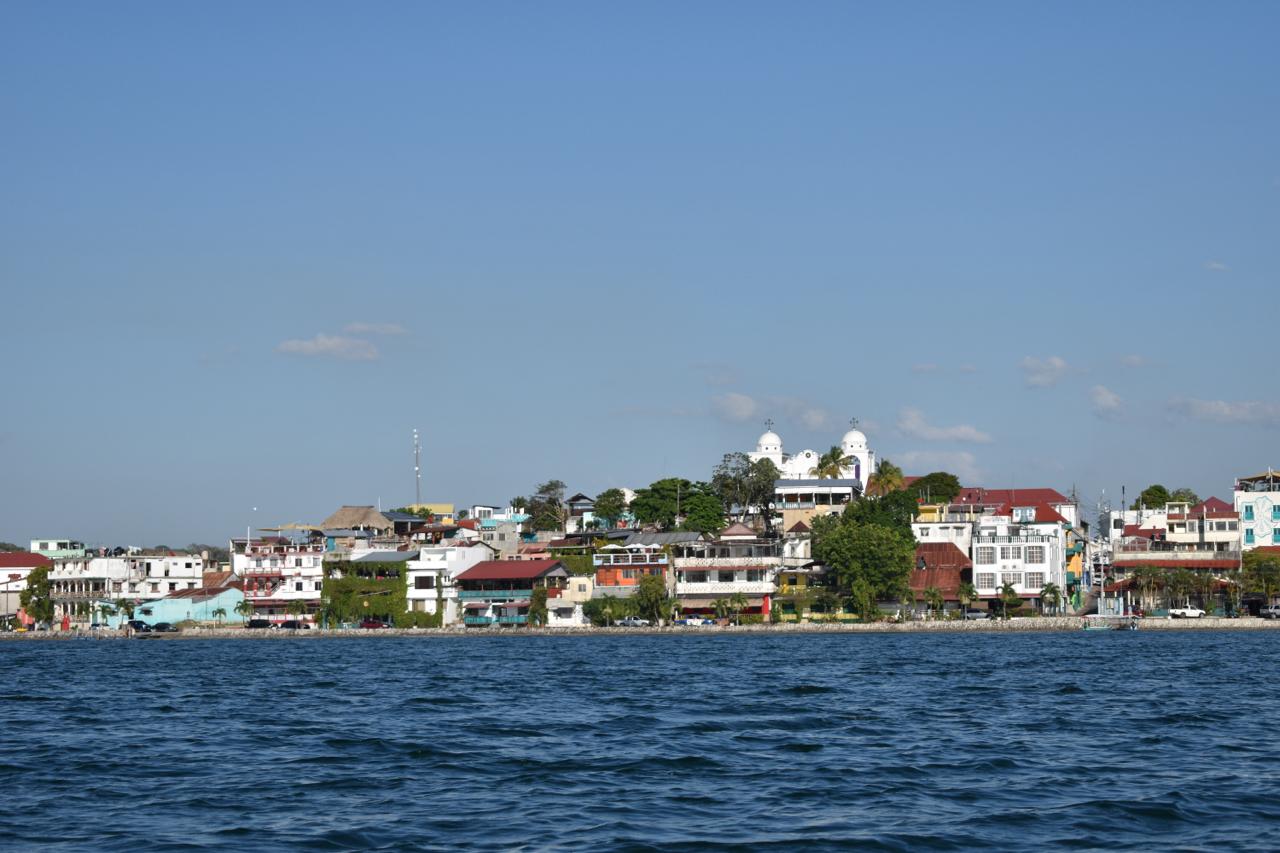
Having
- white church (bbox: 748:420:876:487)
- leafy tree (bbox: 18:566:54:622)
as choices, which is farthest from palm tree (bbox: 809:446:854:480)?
leafy tree (bbox: 18:566:54:622)

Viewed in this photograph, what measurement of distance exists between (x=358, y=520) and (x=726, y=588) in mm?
38694

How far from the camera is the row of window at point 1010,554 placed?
103250 millimetres

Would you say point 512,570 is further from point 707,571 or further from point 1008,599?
point 1008,599

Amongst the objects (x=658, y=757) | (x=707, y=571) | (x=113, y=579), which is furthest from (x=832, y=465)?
(x=658, y=757)

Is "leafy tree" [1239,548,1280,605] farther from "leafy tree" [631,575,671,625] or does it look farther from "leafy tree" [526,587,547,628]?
"leafy tree" [526,587,547,628]

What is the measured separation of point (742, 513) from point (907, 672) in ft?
A: 266

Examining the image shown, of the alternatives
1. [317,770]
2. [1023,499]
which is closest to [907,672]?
[317,770]

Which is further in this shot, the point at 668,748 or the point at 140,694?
the point at 140,694

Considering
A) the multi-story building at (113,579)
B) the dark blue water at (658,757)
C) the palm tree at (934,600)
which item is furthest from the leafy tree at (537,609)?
the dark blue water at (658,757)

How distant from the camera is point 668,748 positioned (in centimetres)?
3362

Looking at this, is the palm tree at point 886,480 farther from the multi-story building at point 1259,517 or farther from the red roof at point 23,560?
the red roof at point 23,560

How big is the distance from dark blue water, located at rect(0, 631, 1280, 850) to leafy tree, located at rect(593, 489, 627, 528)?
264 ft

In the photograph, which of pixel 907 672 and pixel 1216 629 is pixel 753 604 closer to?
pixel 1216 629

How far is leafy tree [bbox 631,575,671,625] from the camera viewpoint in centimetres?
10450
